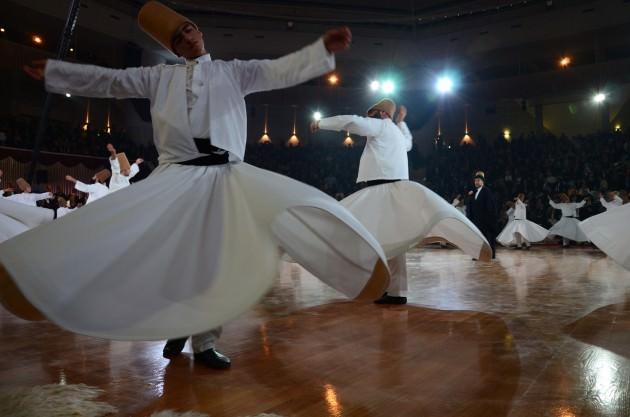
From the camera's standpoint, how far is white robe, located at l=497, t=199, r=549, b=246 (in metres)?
11.0

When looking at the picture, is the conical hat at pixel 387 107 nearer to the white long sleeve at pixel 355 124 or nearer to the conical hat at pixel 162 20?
the white long sleeve at pixel 355 124

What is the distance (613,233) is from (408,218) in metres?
1.91

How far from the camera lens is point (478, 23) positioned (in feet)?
57.6

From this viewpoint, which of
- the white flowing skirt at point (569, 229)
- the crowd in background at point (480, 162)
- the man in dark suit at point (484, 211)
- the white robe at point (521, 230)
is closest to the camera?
the man in dark suit at point (484, 211)

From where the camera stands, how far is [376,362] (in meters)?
2.26

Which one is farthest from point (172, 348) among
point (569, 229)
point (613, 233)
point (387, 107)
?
point (569, 229)

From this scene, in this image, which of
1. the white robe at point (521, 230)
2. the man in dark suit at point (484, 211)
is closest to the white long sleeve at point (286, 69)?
the man in dark suit at point (484, 211)

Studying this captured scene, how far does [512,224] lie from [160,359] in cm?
1036

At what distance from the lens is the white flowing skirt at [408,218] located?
11.1 ft

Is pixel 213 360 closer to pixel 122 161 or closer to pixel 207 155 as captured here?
pixel 207 155

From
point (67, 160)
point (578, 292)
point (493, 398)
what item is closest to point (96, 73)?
point (493, 398)

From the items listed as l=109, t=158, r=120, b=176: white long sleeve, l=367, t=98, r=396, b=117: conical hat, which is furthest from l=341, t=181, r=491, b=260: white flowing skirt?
l=109, t=158, r=120, b=176: white long sleeve

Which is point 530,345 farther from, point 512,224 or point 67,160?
point 67,160

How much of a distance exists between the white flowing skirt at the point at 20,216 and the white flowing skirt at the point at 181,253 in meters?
1.53
